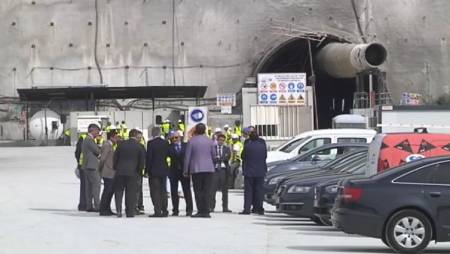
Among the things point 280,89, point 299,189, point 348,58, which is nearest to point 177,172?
point 299,189

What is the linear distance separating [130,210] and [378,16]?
3927cm

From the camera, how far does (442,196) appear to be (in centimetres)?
1164

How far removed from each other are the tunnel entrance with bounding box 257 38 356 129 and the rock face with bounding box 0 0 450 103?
978 mm

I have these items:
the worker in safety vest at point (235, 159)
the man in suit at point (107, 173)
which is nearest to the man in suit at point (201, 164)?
the man in suit at point (107, 173)

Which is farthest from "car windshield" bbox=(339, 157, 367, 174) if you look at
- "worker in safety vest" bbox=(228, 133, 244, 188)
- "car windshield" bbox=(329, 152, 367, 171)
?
"worker in safety vest" bbox=(228, 133, 244, 188)

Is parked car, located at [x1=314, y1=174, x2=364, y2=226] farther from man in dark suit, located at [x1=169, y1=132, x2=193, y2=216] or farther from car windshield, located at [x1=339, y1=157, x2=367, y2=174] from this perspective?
man in dark suit, located at [x1=169, y1=132, x2=193, y2=216]

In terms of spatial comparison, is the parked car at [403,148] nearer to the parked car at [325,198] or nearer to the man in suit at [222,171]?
the parked car at [325,198]

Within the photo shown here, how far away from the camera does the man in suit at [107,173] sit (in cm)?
1711

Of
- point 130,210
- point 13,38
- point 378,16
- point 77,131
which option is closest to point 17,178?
point 130,210

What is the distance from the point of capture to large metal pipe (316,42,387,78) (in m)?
47.7

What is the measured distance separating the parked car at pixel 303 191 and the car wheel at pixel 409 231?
3.82 metres

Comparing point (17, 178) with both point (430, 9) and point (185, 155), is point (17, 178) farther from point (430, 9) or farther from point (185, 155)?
point (430, 9)

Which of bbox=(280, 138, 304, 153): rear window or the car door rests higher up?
bbox=(280, 138, 304, 153): rear window

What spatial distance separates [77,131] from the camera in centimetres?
4912
